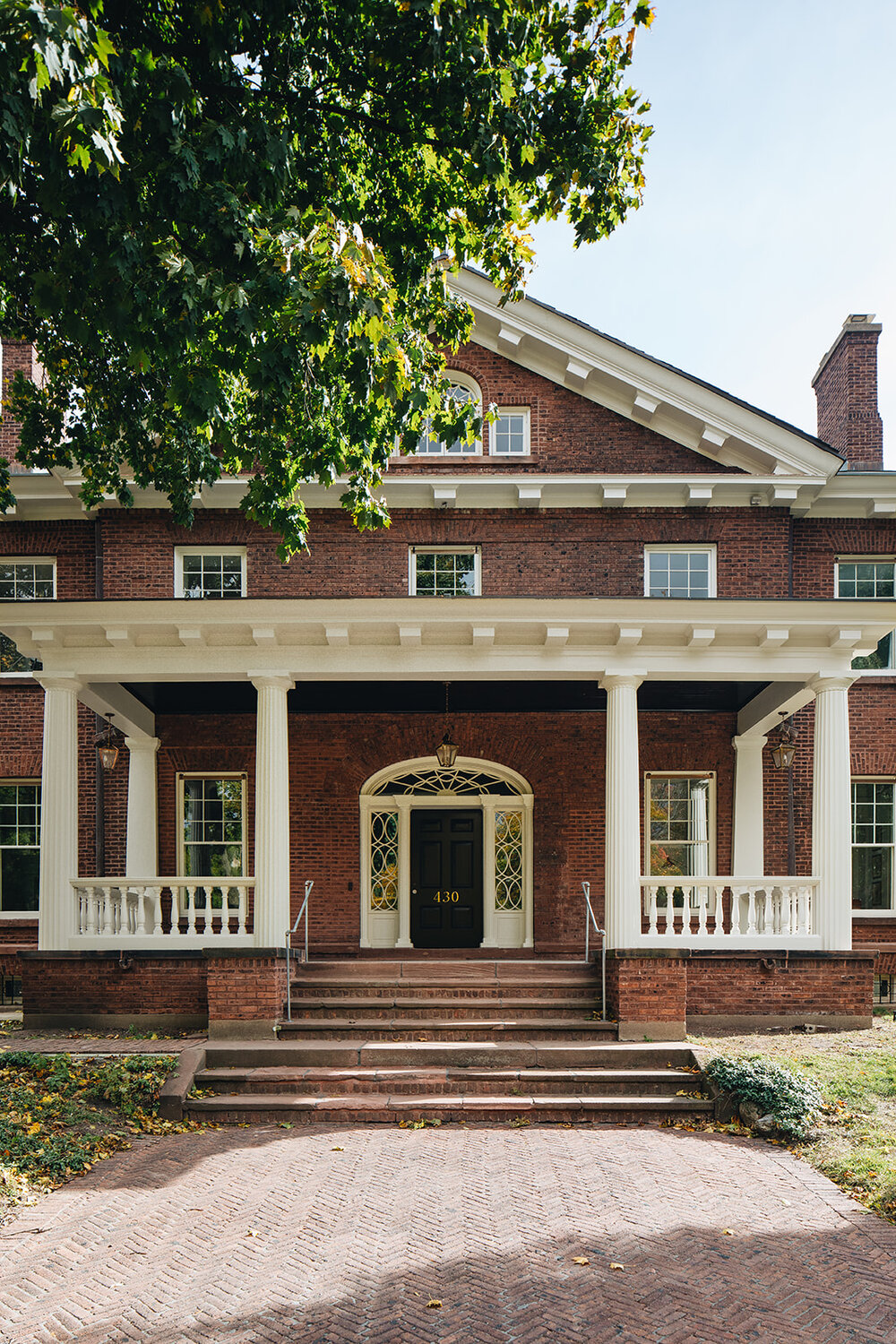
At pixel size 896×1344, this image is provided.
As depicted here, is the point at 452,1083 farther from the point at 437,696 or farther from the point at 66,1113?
the point at 437,696

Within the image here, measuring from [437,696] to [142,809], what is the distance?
495cm

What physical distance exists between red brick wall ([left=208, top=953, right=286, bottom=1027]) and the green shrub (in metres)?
4.71

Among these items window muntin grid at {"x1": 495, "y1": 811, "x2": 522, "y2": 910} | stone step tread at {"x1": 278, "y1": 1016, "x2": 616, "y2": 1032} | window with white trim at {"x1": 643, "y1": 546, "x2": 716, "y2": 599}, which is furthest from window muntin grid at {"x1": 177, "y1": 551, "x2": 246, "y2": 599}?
stone step tread at {"x1": 278, "y1": 1016, "x2": 616, "y2": 1032}

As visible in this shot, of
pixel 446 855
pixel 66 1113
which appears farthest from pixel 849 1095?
pixel 446 855

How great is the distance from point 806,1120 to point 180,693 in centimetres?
982

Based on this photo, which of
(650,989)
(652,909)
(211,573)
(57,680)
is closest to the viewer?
(650,989)

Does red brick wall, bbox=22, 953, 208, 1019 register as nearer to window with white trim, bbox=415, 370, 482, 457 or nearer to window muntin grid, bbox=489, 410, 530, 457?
window with white trim, bbox=415, 370, 482, 457

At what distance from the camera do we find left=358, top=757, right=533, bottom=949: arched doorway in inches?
595

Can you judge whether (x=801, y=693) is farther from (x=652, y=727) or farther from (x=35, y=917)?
(x=35, y=917)

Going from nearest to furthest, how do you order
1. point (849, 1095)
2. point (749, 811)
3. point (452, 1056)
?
point (849, 1095) → point (452, 1056) → point (749, 811)

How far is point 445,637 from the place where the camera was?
11.5 metres

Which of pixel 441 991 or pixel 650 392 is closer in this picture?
pixel 441 991

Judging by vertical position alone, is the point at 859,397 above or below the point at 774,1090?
above

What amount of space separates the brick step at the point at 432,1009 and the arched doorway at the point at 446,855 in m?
3.96
